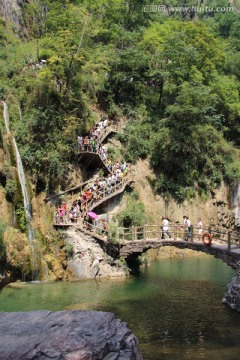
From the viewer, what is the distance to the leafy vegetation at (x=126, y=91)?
1091 inches

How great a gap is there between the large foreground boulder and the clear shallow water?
387cm

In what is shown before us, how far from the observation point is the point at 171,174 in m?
34.3

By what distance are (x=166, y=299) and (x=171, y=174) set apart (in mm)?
16934

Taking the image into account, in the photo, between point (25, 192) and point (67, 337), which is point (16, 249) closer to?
point (25, 192)

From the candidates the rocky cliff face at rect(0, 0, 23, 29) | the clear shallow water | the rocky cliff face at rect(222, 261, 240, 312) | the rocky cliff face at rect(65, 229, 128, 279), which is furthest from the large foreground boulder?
the rocky cliff face at rect(0, 0, 23, 29)

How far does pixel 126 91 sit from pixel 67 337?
31.1 metres

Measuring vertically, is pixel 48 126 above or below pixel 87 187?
above

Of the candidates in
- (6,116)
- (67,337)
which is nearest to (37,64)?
(6,116)

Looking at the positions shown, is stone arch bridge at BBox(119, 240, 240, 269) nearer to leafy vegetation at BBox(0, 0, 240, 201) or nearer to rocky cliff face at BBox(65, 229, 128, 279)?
rocky cliff face at BBox(65, 229, 128, 279)

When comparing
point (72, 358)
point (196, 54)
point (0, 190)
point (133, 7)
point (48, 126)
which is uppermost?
point (133, 7)

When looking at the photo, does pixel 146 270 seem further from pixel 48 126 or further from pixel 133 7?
pixel 133 7

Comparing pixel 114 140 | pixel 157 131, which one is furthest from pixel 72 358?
pixel 157 131

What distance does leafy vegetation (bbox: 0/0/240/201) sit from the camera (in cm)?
2772

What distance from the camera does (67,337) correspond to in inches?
326
